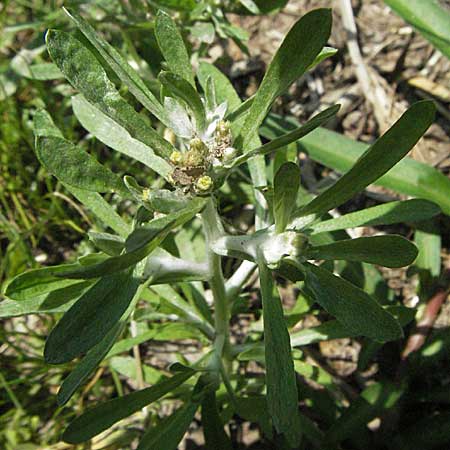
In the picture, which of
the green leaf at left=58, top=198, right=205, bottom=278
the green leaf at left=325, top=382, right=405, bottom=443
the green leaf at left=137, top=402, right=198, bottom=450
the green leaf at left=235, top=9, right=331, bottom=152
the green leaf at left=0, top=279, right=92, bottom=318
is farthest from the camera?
the green leaf at left=325, top=382, right=405, bottom=443

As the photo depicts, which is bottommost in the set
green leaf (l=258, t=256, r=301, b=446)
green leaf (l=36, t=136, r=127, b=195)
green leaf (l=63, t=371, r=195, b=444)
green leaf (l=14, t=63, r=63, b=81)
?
green leaf (l=258, t=256, r=301, b=446)


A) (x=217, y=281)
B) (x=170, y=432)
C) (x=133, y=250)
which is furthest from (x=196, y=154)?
(x=170, y=432)

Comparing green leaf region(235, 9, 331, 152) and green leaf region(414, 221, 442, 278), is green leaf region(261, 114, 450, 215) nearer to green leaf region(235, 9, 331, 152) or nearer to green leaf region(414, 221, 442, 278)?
green leaf region(414, 221, 442, 278)

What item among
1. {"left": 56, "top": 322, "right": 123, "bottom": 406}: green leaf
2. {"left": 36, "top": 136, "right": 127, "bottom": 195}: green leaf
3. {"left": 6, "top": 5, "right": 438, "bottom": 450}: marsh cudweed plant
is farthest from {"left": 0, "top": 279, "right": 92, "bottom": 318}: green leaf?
{"left": 36, "top": 136, "right": 127, "bottom": 195}: green leaf

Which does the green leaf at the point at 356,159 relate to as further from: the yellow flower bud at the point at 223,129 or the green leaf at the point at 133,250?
the green leaf at the point at 133,250

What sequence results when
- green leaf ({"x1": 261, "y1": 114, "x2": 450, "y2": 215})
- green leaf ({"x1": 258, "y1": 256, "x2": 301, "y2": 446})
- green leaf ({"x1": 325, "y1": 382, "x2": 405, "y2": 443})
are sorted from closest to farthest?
→ green leaf ({"x1": 258, "y1": 256, "x2": 301, "y2": 446})
green leaf ({"x1": 325, "y1": 382, "x2": 405, "y2": 443})
green leaf ({"x1": 261, "y1": 114, "x2": 450, "y2": 215})

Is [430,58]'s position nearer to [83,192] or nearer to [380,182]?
[380,182]

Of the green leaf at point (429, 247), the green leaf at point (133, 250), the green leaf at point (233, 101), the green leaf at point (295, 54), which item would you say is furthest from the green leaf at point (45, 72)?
the green leaf at point (429, 247)
